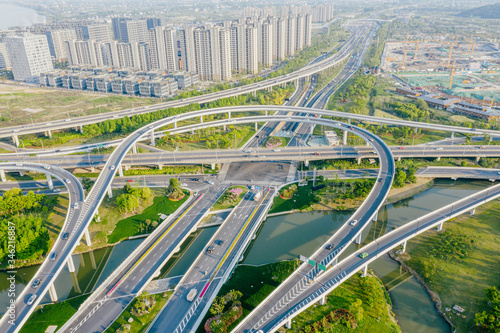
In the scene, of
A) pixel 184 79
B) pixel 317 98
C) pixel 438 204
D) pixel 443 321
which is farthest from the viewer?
pixel 184 79

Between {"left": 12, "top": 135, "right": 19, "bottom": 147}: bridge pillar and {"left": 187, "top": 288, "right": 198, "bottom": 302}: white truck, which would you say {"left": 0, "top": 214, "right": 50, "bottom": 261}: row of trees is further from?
{"left": 12, "top": 135, "right": 19, "bottom": 147}: bridge pillar

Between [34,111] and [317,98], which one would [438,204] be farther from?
[34,111]

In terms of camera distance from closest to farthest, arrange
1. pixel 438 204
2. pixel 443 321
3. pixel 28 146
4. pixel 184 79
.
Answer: pixel 443 321, pixel 438 204, pixel 28 146, pixel 184 79

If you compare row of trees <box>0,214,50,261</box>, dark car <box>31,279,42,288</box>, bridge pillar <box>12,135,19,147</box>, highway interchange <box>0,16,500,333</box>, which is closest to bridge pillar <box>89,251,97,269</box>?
highway interchange <box>0,16,500,333</box>

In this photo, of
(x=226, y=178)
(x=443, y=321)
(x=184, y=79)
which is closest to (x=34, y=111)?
(x=184, y=79)

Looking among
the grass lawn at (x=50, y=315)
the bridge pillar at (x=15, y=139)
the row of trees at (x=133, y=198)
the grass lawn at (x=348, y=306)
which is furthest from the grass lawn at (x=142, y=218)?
the bridge pillar at (x=15, y=139)

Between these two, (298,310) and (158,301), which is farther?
(158,301)
